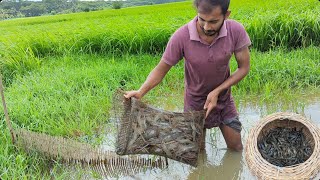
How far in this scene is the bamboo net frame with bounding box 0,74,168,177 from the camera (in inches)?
115

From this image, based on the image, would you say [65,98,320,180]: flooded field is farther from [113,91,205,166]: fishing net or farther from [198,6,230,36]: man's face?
[198,6,230,36]: man's face

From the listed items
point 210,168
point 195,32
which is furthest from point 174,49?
point 210,168

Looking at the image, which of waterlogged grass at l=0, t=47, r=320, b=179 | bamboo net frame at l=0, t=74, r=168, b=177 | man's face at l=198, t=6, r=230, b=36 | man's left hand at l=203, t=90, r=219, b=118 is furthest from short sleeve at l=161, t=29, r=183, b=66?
waterlogged grass at l=0, t=47, r=320, b=179

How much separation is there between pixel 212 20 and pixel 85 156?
1436 millimetres

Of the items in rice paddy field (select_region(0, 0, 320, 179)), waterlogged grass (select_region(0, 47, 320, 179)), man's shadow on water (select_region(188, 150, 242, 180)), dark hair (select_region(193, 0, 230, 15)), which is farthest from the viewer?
rice paddy field (select_region(0, 0, 320, 179))

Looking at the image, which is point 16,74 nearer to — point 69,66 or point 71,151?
point 69,66

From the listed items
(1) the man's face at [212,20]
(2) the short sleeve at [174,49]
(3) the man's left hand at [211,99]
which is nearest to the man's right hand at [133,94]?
(2) the short sleeve at [174,49]

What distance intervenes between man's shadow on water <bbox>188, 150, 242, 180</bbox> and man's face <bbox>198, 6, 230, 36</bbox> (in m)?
1.07

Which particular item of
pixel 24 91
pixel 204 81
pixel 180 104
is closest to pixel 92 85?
pixel 24 91

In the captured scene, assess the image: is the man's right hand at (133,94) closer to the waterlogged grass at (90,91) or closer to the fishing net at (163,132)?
the fishing net at (163,132)

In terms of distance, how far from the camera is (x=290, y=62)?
15.4 ft

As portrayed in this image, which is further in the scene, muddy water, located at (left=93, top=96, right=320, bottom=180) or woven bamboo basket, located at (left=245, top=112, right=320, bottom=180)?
muddy water, located at (left=93, top=96, right=320, bottom=180)

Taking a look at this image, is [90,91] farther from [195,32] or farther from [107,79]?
[195,32]

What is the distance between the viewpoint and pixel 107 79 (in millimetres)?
4754
